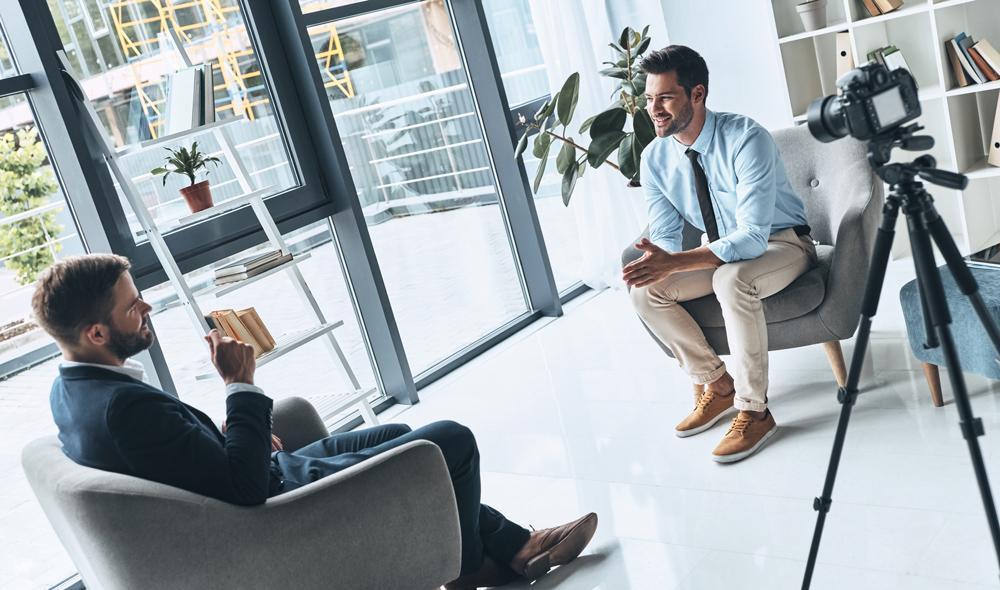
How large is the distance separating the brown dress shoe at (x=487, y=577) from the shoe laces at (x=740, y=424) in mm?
802

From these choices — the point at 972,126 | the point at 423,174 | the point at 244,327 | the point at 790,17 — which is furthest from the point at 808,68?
the point at 244,327

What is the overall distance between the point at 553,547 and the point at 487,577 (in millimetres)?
182

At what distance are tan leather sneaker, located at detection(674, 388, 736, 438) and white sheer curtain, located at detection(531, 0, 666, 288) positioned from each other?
165cm

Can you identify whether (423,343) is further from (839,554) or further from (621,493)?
(839,554)

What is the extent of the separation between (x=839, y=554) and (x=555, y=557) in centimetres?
67

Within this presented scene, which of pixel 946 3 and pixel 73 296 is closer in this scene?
pixel 73 296

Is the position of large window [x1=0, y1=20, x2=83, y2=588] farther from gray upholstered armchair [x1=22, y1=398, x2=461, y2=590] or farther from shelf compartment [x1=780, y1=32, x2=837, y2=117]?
shelf compartment [x1=780, y1=32, x2=837, y2=117]

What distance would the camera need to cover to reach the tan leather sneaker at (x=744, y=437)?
265cm

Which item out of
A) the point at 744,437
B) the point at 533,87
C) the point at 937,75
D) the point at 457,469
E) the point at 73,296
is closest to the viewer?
the point at 73,296

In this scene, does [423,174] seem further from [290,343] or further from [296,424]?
[296,424]

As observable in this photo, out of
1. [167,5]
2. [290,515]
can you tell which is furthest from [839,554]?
[167,5]

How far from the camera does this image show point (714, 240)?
9.65 feet

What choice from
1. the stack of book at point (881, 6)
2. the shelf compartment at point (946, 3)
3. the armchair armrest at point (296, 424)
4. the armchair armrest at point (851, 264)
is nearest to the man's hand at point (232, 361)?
the armchair armrest at point (296, 424)

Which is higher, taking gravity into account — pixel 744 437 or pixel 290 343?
pixel 290 343
